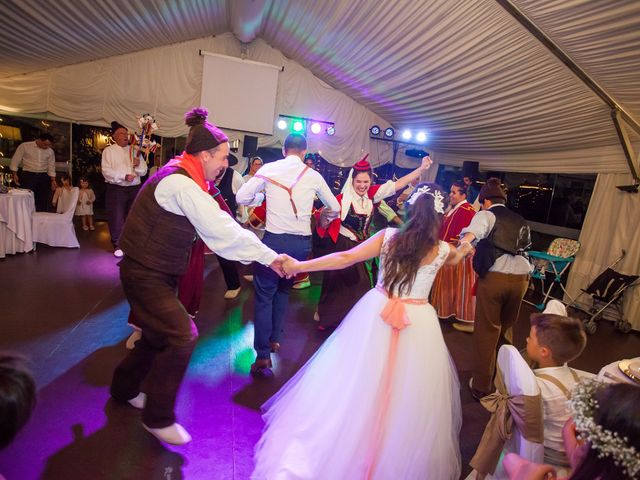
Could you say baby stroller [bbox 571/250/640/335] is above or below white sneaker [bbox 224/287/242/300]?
above

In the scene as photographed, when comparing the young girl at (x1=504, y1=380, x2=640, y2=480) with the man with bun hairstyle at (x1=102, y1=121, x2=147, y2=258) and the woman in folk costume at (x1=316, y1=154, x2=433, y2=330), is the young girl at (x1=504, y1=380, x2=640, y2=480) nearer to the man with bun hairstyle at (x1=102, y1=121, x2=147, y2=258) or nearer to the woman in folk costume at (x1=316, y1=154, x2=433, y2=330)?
the woman in folk costume at (x1=316, y1=154, x2=433, y2=330)

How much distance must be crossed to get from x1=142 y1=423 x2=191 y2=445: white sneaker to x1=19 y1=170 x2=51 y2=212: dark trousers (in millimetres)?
6743

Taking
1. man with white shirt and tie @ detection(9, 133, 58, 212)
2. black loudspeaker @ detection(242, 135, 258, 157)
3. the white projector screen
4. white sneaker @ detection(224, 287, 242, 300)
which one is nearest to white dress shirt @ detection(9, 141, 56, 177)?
man with white shirt and tie @ detection(9, 133, 58, 212)

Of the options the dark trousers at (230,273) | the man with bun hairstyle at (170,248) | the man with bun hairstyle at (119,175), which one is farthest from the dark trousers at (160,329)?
the man with bun hairstyle at (119,175)

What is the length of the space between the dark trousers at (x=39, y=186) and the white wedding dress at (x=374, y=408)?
7153mm

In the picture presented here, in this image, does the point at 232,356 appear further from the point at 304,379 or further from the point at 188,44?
the point at 188,44

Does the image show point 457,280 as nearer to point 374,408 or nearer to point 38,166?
point 374,408

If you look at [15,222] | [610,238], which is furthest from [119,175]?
[610,238]

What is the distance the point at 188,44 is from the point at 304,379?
895 cm

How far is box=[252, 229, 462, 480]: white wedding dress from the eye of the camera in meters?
1.72

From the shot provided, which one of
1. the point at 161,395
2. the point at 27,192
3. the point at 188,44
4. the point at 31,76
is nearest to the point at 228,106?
the point at 188,44

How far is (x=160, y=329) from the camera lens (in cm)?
187

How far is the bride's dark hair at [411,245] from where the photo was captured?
195 cm

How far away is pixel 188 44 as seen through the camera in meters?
8.65
